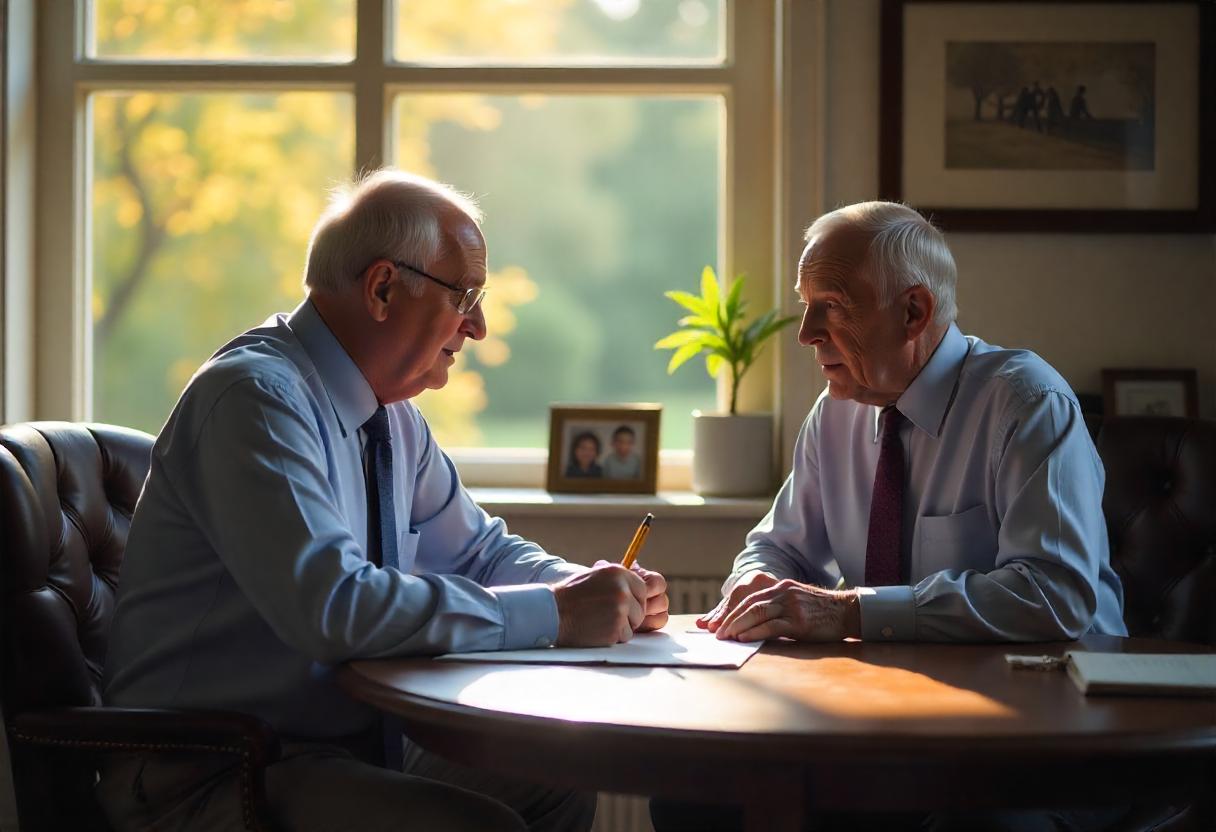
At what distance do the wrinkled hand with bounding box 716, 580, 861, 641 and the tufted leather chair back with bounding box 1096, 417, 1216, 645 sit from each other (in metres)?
0.67

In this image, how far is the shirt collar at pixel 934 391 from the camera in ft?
6.58

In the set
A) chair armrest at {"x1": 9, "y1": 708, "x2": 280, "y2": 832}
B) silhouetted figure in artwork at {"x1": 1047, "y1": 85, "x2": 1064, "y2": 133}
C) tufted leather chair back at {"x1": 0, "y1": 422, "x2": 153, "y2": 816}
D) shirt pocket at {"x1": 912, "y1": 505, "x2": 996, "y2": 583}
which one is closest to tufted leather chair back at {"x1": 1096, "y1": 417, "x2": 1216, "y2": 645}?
shirt pocket at {"x1": 912, "y1": 505, "x2": 996, "y2": 583}

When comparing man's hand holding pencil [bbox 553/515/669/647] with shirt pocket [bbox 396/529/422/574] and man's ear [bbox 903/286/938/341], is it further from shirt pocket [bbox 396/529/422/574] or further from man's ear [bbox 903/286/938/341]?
man's ear [bbox 903/286/938/341]

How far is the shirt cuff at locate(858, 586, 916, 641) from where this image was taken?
5.46ft

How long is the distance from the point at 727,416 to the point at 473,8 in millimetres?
1227

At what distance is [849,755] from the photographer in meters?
1.14

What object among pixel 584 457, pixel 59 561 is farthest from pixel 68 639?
pixel 584 457

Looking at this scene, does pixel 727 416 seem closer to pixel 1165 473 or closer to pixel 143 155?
pixel 1165 473

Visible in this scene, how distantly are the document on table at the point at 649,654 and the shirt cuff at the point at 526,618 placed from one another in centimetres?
1

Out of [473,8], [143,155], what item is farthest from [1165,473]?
[143,155]

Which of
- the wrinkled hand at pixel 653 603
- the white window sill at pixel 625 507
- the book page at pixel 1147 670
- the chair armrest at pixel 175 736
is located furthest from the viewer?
the white window sill at pixel 625 507

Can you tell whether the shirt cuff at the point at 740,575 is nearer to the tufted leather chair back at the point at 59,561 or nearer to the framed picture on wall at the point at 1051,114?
the tufted leather chair back at the point at 59,561

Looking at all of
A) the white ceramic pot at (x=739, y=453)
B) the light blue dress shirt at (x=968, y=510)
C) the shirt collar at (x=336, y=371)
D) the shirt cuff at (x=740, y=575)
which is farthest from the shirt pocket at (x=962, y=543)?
the white ceramic pot at (x=739, y=453)

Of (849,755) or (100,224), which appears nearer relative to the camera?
(849,755)
